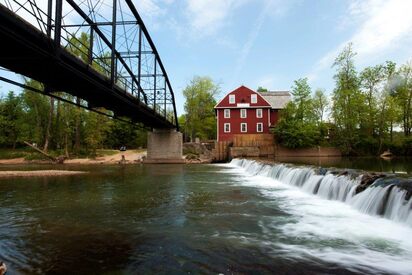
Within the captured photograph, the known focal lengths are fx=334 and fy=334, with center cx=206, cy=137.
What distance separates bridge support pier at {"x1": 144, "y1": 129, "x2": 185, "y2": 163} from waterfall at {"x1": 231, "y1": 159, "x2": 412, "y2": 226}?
91.4 feet

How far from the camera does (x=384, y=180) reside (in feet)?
38.3

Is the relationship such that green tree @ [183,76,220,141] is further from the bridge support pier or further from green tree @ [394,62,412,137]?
green tree @ [394,62,412,137]

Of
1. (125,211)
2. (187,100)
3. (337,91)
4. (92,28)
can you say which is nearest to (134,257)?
(125,211)

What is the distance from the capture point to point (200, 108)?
79188 millimetres

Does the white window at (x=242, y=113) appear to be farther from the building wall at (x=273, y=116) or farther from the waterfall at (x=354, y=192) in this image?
the waterfall at (x=354, y=192)

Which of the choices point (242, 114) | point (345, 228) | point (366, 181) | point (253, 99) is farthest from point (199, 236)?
point (253, 99)

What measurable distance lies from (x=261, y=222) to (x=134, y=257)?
178 inches

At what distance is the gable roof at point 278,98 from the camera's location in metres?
61.3

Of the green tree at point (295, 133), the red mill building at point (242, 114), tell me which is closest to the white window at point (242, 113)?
the red mill building at point (242, 114)

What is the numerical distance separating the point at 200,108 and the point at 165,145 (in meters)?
31.8

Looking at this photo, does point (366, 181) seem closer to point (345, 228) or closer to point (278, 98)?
point (345, 228)

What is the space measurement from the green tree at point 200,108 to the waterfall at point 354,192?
55.6 meters

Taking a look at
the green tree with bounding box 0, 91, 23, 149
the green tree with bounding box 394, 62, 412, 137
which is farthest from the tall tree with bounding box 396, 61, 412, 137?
the green tree with bounding box 0, 91, 23, 149

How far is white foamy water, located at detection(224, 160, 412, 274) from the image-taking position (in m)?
6.84
